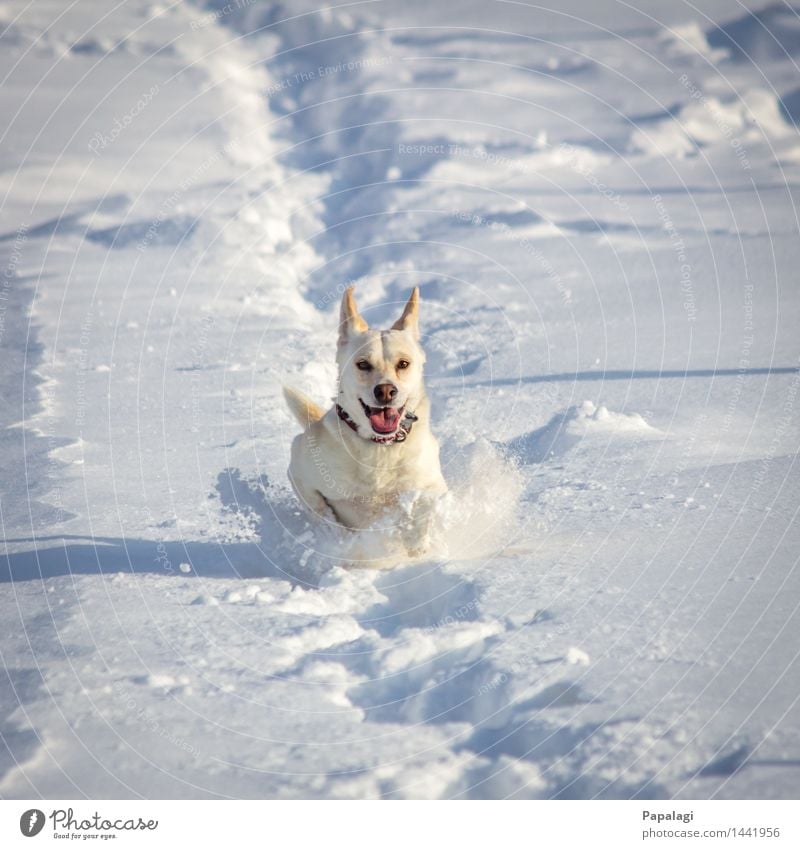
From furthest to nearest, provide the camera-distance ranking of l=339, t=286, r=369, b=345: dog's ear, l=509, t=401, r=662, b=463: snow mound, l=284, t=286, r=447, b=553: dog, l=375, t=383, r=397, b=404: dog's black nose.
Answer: l=509, t=401, r=662, b=463: snow mound
l=339, t=286, r=369, b=345: dog's ear
l=284, t=286, r=447, b=553: dog
l=375, t=383, r=397, b=404: dog's black nose

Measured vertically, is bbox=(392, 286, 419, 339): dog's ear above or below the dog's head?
above

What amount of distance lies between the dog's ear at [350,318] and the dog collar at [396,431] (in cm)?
58

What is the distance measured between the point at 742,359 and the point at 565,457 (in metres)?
3.26

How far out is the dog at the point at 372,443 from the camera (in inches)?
214

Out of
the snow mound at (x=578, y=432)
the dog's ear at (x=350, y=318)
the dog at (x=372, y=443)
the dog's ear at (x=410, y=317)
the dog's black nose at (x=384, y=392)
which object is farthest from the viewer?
the snow mound at (x=578, y=432)

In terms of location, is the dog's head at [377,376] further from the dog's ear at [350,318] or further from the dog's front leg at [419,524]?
the dog's front leg at [419,524]

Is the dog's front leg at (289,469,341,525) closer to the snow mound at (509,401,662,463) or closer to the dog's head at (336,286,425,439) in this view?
the dog's head at (336,286,425,439)

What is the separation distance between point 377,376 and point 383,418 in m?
0.32

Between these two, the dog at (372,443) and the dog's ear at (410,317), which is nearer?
the dog at (372,443)

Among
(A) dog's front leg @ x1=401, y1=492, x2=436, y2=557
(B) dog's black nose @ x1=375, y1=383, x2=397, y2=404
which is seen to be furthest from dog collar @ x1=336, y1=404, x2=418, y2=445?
(A) dog's front leg @ x1=401, y1=492, x2=436, y2=557
